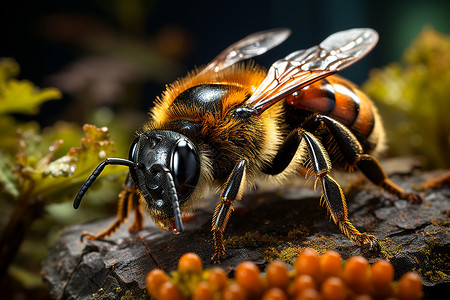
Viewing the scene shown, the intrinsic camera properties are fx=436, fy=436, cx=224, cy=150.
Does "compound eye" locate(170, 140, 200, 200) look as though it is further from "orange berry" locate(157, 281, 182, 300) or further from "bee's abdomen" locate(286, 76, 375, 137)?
"bee's abdomen" locate(286, 76, 375, 137)

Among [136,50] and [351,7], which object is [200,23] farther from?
[351,7]

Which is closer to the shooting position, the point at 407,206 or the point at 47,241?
the point at 407,206

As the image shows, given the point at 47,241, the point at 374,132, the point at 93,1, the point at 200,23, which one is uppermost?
the point at 93,1

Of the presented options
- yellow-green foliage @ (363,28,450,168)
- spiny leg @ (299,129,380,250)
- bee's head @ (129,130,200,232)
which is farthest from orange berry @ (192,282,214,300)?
yellow-green foliage @ (363,28,450,168)

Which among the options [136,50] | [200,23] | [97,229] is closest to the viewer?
[97,229]

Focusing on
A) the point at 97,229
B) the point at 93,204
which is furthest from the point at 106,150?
the point at 93,204

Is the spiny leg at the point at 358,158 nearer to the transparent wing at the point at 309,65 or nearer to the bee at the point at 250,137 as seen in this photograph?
the bee at the point at 250,137

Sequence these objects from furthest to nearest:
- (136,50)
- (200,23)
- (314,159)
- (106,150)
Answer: (200,23)
(136,50)
(106,150)
(314,159)

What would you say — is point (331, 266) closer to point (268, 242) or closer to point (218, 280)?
point (218, 280)
